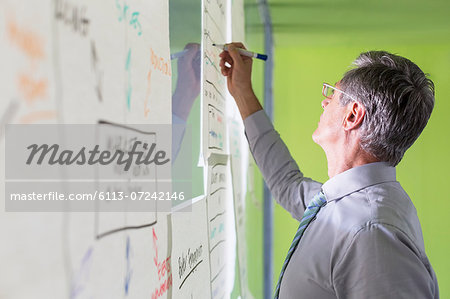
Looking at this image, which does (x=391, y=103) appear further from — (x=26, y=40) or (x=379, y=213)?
(x=26, y=40)

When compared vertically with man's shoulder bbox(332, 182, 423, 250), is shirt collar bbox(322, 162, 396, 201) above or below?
above

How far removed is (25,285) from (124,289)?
161 millimetres

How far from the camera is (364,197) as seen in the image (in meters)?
0.83

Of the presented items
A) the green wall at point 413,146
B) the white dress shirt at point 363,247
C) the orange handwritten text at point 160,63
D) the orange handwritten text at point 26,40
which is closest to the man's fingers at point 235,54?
the white dress shirt at point 363,247

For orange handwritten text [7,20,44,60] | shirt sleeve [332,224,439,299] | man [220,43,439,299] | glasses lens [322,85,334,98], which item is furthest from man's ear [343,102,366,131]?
orange handwritten text [7,20,44,60]

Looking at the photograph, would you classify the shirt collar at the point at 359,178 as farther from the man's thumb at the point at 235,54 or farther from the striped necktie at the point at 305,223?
the man's thumb at the point at 235,54

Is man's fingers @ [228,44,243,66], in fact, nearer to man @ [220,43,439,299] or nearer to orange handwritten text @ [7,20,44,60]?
man @ [220,43,439,299]

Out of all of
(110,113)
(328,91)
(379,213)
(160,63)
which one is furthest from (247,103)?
(110,113)

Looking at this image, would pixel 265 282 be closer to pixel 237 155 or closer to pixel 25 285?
pixel 237 155

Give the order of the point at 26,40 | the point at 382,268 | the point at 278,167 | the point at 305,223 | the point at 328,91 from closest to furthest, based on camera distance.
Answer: the point at 26,40, the point at 382,268, the point at 305,223, the point at 328,91, the point at 278,167

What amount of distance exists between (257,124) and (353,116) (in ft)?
1.00

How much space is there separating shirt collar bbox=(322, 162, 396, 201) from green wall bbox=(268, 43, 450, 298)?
6.17 feet

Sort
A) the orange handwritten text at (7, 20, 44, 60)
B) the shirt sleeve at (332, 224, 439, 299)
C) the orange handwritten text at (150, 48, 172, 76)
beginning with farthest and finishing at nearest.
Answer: the shirt sleeve at (332, 224, 439, 299), the orange handwritten text at (150, 48, 172, 76), the orange handwritten text at (7, 20, 44, 60)

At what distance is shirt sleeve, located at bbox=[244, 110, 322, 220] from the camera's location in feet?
3.92
